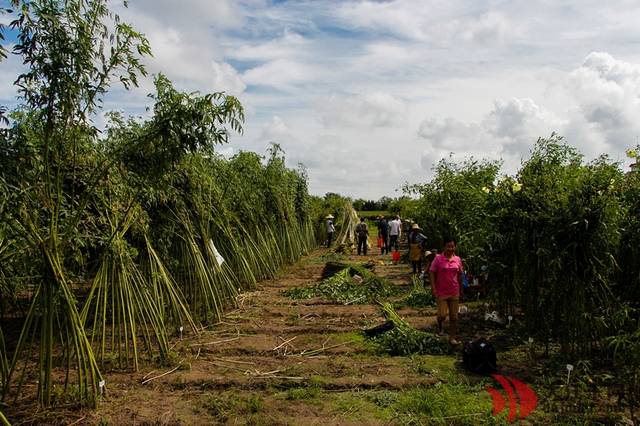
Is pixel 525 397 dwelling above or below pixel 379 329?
below

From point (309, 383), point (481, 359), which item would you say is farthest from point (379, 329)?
point (309, 383)

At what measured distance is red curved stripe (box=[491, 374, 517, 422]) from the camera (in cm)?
457

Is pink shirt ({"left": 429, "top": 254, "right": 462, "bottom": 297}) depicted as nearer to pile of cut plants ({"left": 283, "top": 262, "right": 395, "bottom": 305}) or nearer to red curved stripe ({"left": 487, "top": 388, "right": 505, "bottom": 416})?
red curved stripe ({"left": 487, "top": 388, "right": 505, "bottom": 416})

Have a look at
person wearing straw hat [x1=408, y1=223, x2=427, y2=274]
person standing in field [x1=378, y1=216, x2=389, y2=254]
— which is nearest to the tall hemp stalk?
person wearing straw hat [x1=408, y1=223, x2=427, y2=274]

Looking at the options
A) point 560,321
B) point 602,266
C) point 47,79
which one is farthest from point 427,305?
point 47,79

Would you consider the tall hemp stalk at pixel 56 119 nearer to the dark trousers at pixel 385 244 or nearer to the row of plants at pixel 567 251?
the row of plants at pixel 567 251

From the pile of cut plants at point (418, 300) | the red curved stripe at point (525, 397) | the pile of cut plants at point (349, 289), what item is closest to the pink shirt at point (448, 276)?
the red curved stripe at point (525, 397)

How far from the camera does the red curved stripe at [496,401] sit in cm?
468

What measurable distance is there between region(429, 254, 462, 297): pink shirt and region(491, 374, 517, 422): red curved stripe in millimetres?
1519

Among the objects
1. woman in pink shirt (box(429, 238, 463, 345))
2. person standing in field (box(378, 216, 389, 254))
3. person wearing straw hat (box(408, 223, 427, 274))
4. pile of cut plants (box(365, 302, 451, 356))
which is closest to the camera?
pile of cut plants (box(365, 302, 451, 356))

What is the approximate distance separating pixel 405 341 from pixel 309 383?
1786 millimetres

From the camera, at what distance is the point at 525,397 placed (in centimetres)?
500

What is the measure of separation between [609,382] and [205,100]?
525cm

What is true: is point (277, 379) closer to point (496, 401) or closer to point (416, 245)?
point (496, 401)
